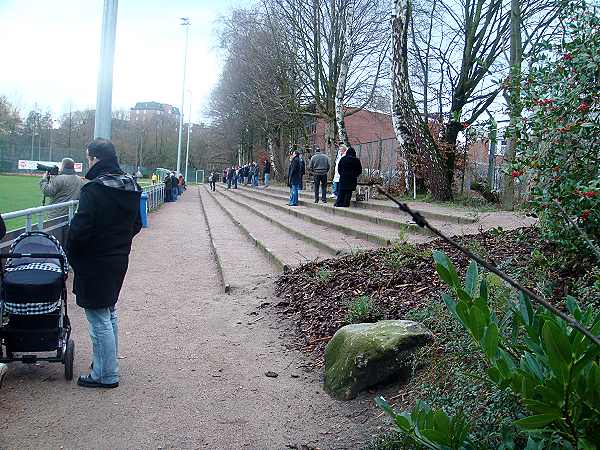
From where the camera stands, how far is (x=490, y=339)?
1.77 meters

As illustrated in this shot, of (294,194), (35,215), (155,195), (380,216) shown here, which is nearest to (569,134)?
(35,215)

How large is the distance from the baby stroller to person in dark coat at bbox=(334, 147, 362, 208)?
425 inches

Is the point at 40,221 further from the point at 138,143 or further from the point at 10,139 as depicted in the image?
the point at 138,143

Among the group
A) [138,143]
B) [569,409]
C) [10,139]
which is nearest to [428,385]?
[569,409]

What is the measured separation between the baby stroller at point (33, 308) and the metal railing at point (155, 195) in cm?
1834

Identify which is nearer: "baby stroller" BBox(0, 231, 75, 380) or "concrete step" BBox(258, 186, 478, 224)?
"baby stroller" BBox(0, 231, 75, 380)

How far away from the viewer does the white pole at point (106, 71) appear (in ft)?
37.0

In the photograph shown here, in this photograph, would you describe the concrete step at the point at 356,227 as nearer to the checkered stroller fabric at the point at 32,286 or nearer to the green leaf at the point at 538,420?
the checkered stroller fabric at the point at 32,286

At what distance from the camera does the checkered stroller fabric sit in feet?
16.2

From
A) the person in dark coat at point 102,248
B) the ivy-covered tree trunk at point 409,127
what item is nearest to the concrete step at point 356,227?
the ivy-covered tree trunk at point 409,127

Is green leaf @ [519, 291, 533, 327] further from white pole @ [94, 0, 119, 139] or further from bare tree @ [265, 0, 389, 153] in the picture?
bare tree @ [265, 0, 389, 153]

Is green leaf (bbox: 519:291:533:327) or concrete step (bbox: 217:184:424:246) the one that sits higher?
green leaf (bbox: 519:291:533:327)

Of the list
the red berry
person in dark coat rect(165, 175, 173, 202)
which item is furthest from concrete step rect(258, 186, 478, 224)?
person in dark coat rect(165, 175, 173, 202)

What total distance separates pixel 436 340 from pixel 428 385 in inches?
24.4
